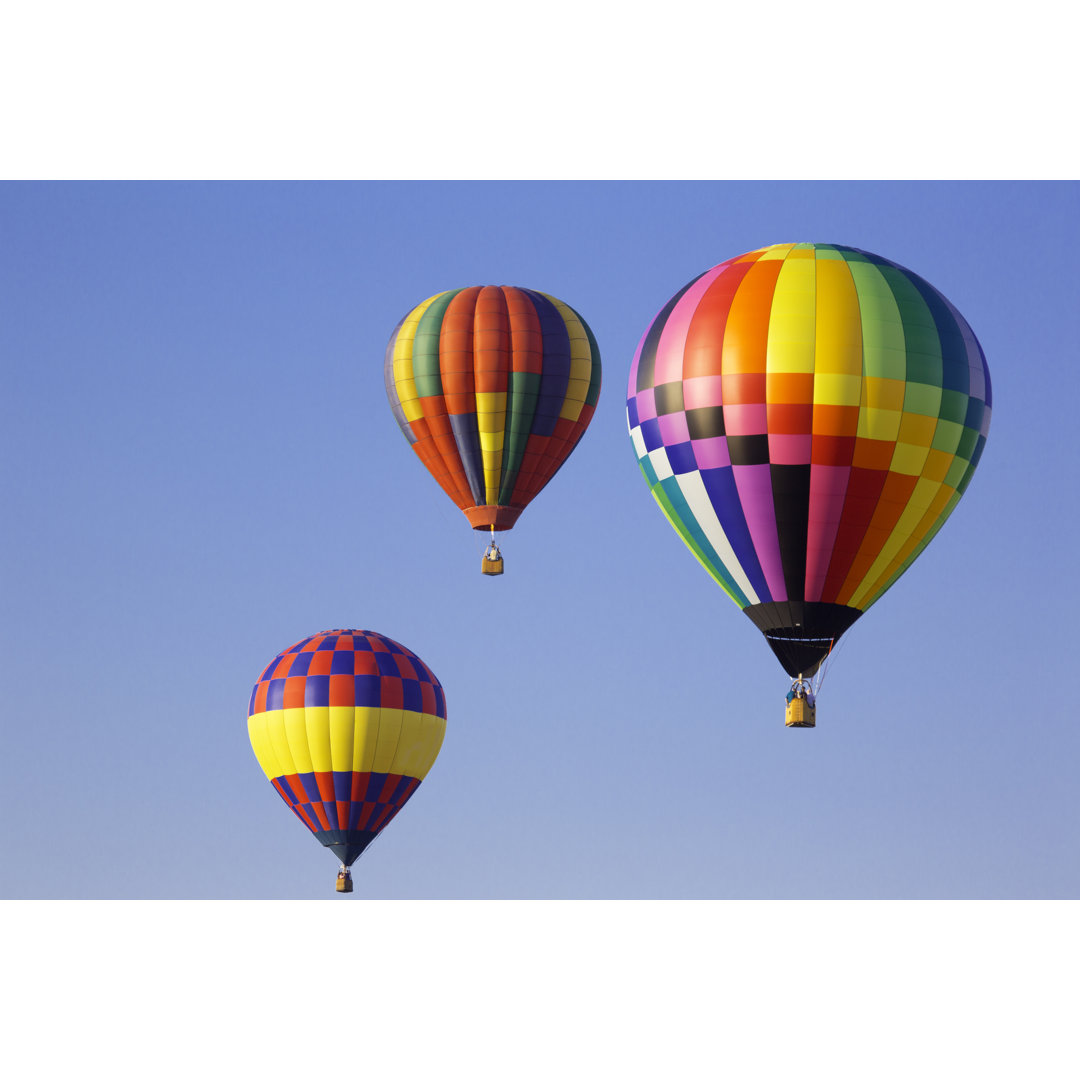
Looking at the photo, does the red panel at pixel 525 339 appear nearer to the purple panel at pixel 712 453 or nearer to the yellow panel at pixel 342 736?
the yellow panel at pixel 342 736

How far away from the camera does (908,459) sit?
30.2 m

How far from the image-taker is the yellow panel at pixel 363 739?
3894 cm

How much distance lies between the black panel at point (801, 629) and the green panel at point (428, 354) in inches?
361

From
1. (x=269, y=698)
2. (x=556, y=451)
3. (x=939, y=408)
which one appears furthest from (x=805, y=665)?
(x=269, y=698)

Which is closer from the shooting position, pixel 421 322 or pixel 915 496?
pixel 915 496

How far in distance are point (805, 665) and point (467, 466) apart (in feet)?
30.8

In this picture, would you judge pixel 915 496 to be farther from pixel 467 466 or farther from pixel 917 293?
pixel 467 466

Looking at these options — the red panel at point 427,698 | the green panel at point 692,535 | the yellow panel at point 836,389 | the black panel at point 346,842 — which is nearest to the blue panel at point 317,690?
the red panel at point 427,698

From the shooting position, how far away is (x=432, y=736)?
4012 cm

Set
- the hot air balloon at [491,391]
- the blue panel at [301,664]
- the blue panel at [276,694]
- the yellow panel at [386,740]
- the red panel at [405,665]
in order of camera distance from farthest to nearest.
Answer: the red panel at [405,665] → the blue panel at [301,664] → the blue panel at [276,694] → the yellow panel at [386,740] → the hot air balloon at [491,391]

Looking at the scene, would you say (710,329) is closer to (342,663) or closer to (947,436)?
(947,436)

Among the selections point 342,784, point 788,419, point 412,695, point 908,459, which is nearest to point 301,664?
point 412,695

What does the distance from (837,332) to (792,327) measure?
0.55 m

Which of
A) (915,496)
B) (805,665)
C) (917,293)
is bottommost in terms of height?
(805,665)
